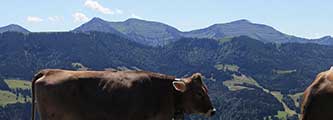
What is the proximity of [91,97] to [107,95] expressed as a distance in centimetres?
41

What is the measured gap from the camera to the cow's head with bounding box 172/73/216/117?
582 inches

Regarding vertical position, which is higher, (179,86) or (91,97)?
(179,86)

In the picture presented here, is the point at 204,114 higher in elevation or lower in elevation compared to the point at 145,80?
lower

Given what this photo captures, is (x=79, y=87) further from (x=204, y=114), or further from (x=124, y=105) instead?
(x=204, y=114)

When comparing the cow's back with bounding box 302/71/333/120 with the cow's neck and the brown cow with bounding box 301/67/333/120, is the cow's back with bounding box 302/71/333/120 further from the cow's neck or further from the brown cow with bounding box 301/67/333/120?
the cow's neck

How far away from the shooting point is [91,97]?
45.4 feet

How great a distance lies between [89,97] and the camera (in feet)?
45.4

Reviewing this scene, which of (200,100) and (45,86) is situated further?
(200,100)

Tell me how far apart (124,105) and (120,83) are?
2.05 feet

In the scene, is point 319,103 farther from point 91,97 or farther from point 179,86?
point 91,97

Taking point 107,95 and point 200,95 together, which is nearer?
point 107,95

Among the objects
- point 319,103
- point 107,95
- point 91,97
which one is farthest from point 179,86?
point 319,103

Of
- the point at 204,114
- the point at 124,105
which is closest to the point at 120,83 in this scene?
the point at 124,105

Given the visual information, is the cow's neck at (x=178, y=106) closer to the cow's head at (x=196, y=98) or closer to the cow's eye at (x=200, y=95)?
the cow's head at (x=196, y=98)
